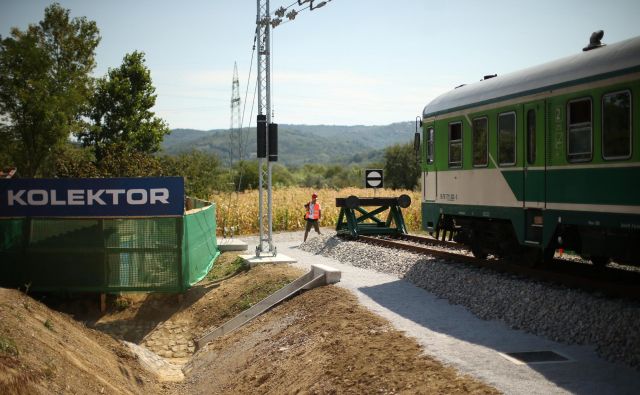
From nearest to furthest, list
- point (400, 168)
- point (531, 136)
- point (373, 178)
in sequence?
point (531, 136), point (373, 178), point (400, 168)

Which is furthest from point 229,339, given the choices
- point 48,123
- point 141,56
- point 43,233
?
point 141,56

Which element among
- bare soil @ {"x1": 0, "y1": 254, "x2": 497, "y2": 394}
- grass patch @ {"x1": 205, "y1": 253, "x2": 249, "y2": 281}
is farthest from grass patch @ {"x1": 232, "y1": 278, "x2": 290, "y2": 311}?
grass patch @ {"x1": 205, "y1": 253, "x2": 249, "y2": 281}

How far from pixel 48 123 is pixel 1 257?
26747 millimetres

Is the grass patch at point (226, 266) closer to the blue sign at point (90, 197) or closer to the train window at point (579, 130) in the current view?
the blue sign at point (90, 197)

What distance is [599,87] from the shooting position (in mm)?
10500

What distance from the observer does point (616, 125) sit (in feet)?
33.3

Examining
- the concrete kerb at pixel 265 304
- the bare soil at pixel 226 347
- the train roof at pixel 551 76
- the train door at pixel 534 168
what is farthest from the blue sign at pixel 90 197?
the train door at pixel 534 168

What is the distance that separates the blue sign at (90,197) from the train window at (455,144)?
6341 millimetres

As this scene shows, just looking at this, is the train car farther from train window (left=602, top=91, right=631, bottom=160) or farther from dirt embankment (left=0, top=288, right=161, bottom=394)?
dirt embankment (left=0, top=288, right=161, bottom=394)

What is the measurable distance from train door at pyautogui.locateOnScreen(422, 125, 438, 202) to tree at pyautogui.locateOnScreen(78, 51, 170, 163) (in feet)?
107

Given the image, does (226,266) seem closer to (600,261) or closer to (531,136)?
(531,136)

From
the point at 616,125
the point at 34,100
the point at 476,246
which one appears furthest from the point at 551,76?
the point at 34,100

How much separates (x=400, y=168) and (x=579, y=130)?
68.6 meters

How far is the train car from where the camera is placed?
10.1m
